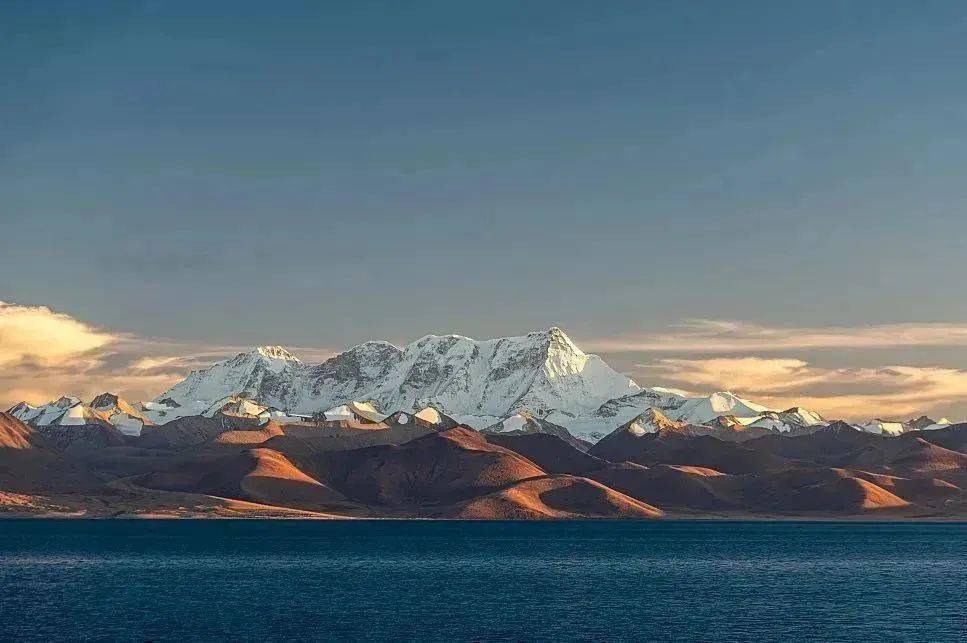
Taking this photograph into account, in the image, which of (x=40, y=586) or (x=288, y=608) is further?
(x=40, y=586)

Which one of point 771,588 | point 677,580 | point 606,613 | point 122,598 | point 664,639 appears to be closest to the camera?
point 664,639

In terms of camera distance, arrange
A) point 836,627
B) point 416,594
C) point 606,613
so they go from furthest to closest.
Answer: point 416,594, point 606,613, point 836,627

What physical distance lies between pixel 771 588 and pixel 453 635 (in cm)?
7219

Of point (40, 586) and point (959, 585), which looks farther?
point (959, 585)

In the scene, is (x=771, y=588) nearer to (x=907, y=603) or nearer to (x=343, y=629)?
(x=907, y=603)

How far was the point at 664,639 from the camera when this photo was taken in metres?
126

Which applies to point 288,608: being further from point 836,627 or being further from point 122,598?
point 836,627

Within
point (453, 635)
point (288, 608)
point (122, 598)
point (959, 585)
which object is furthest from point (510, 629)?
point (959, 585)

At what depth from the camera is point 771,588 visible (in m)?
182

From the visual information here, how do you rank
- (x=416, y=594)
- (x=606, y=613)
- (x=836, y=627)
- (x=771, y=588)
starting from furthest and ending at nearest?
(x=771, y=588) → (x=416, y=594) → (x=606, y=613) → (x=836, y=627)

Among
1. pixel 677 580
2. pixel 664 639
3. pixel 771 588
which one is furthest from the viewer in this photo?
pixel 677 580

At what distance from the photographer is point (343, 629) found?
129250 mm

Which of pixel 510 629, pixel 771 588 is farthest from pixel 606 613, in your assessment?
pixel 771 588

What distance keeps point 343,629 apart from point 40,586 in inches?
2464
